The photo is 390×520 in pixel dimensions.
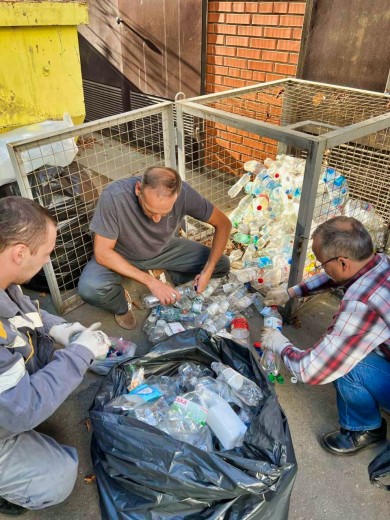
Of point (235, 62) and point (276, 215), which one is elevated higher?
point (235, 62)

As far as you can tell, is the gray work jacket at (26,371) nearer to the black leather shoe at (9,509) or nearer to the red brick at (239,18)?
the black leather shoe at (9,509)

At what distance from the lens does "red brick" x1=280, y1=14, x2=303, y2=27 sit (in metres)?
3.68

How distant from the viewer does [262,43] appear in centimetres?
407

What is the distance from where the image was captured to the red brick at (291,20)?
3680 millimetres

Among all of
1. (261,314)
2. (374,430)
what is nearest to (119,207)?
(261,314)

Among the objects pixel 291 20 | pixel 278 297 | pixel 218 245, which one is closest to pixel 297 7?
pixel 291 20

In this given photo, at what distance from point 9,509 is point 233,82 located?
4.29 m

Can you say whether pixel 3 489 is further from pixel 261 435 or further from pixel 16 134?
pixel 16 134

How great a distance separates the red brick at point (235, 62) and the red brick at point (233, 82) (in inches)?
5.6

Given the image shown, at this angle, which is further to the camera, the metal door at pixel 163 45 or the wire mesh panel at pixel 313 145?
the metal door at pixel 163 45

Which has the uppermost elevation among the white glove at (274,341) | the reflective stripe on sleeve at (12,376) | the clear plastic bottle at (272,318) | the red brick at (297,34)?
the red brick at (297,34)

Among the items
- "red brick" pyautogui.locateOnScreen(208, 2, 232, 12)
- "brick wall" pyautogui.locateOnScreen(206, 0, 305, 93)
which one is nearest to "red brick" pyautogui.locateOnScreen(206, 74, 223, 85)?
"brick wall" pyautogui.locateOnScreen(206, 0, 305, 93)

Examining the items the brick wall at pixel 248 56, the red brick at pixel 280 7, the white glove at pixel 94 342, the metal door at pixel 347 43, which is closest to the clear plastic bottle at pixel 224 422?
the white glove at pixel 94 342

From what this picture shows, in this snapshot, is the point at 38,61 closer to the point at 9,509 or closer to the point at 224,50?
the point at 224,50
